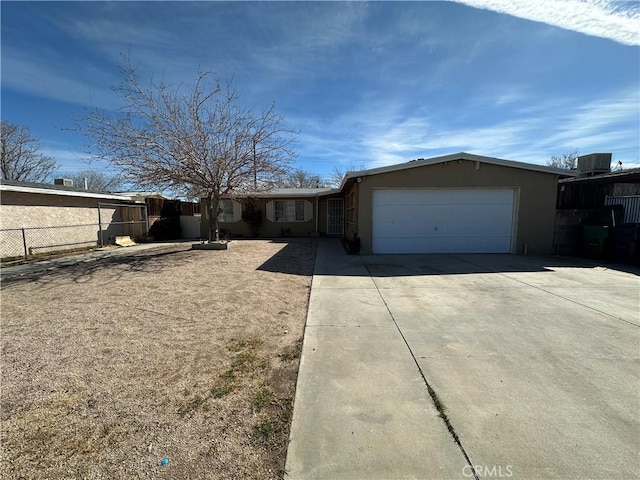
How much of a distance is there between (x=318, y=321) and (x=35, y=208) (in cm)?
1256

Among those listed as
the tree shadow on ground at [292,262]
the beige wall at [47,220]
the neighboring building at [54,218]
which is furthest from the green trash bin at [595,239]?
the beige wall at [47,220]

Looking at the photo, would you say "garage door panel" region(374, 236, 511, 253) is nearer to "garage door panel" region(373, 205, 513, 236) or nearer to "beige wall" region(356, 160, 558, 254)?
"garage door panel" region(373, 205, 513, 236)

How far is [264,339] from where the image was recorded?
11.6 feet

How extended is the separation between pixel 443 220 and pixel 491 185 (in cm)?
190

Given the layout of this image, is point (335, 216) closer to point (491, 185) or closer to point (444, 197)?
point (444, 197)

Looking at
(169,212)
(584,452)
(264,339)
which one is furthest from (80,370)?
(169,212)

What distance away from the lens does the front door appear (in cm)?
1627

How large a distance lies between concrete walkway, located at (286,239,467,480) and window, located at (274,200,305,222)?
41.6 ft

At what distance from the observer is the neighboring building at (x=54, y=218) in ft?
31.7

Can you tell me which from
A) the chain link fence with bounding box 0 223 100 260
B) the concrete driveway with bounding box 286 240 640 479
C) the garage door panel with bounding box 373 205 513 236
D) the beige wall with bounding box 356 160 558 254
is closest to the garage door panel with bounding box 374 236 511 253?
the garage door panel with bounding box 373 205 513 236

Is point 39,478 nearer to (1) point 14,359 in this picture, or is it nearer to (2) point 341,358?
(1) point 14,359

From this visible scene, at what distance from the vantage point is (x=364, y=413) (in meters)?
2.19

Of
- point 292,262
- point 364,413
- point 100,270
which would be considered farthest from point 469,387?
point 100,270

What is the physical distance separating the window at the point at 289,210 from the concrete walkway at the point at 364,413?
1268cm
